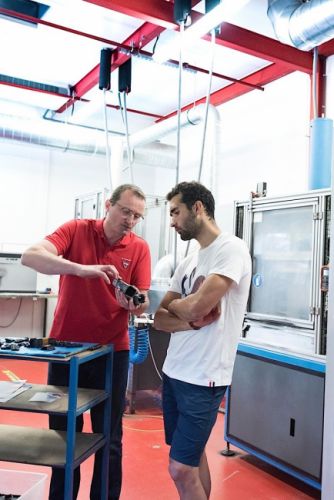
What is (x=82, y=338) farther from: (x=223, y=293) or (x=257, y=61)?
(x=257, y=61)

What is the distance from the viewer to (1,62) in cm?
486

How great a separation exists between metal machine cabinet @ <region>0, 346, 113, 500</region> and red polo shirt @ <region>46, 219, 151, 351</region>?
0.42 feet

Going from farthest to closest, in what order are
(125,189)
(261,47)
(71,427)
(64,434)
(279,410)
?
(261,47) → (279,410) → (125,189) → (64,434) → (71,427)

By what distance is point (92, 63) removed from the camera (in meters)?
4.85

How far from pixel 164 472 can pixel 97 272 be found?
1603 mm

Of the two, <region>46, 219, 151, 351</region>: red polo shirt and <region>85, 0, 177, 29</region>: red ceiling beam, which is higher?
<region>85, 0, 177, 29</region>: red ceiling beam

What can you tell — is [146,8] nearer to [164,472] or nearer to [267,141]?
[267,141]

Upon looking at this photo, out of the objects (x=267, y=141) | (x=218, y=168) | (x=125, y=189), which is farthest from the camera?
(x=267, y=141)

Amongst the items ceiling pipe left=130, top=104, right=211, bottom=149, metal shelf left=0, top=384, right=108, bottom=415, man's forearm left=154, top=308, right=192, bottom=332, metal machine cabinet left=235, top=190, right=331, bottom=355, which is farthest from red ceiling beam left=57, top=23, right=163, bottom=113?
metal shelf left=0, top=384, right=108, bottom=415

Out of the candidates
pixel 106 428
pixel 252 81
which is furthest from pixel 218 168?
pixel 106 428

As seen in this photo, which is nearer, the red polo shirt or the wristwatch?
the wristwatch

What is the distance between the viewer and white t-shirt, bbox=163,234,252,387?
1.72 meters

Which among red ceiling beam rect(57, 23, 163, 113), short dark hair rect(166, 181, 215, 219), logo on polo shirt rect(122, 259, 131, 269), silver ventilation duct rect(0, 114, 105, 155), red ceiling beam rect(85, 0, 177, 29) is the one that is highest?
red ceiling beam rect(57, 23, 163, 113)

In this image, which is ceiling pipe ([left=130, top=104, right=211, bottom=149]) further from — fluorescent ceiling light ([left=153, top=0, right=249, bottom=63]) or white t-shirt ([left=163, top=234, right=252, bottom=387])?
white t-shirt ([left=163, top=234, right=252, bottom=387])
